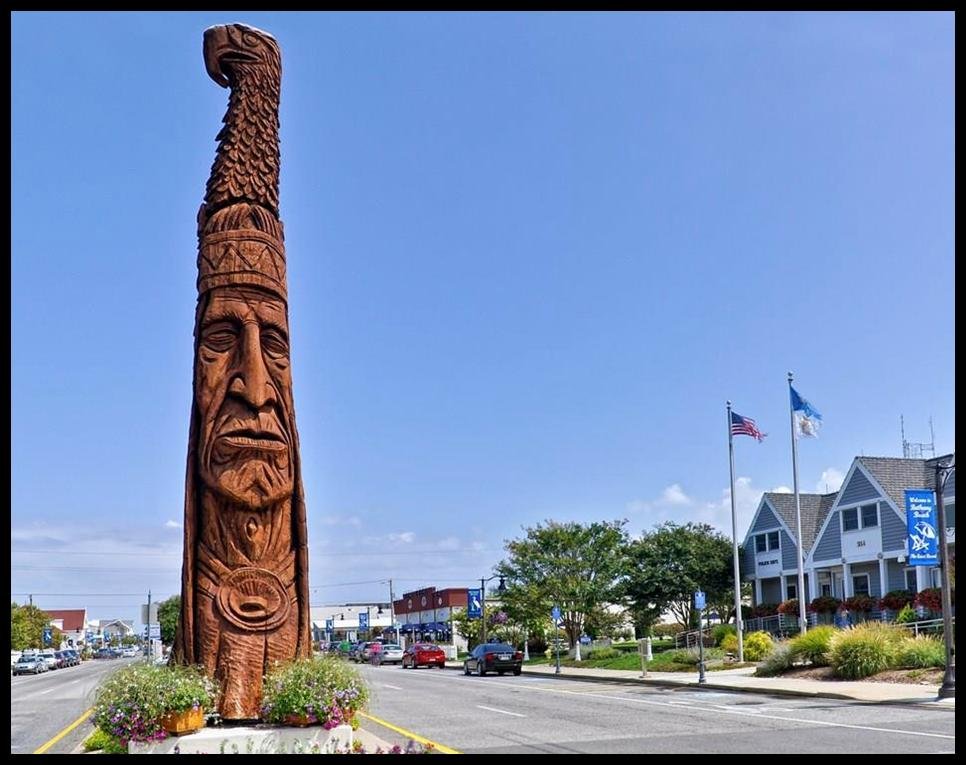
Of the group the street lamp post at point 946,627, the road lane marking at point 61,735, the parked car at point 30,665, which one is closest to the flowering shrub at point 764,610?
the street lamp post at point 946,627

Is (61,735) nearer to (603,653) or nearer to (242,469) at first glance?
(242,469)

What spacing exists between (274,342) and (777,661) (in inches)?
846

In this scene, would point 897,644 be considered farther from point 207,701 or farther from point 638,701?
point 207,701

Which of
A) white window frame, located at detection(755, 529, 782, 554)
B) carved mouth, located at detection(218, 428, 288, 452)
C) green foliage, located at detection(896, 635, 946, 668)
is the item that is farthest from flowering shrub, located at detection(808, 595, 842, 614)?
carved mouth, located at detection(218, 428, 288, 452)

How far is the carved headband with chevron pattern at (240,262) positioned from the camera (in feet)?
42.4

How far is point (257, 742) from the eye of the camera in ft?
35.8

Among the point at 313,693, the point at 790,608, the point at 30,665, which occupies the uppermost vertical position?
the point at 313,693

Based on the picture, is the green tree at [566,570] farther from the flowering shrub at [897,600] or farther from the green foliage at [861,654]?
the green foliage at [861,654]

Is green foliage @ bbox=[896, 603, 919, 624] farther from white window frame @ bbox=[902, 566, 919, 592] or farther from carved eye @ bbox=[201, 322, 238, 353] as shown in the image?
carved eye @ bbox=[201, 322, 238, 353]

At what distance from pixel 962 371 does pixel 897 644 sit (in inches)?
784

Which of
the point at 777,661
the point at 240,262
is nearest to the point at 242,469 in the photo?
the point at 240,262

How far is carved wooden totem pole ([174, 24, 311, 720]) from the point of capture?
12109 mm

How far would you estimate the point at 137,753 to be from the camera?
10898mm

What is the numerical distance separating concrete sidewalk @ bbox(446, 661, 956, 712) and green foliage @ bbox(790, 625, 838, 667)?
3.89 feet
